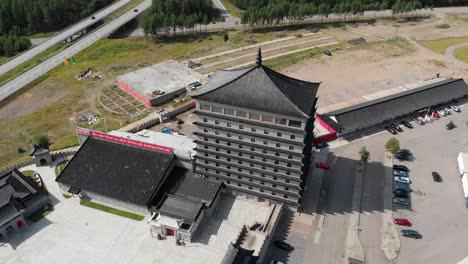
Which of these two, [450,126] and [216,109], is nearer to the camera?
[216,109]

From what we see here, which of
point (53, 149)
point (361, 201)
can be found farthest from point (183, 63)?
point (361, 201)

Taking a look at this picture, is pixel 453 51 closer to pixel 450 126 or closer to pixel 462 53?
pixel 462 53

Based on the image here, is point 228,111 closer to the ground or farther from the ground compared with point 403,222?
farther from the ground

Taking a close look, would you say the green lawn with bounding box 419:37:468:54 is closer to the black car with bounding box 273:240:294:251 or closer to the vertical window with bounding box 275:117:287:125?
the vertical window with bounding box 275:117:287:125

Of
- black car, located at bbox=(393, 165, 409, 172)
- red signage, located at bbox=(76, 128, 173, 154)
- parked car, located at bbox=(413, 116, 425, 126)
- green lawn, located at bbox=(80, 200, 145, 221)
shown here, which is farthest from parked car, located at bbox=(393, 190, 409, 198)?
green lawn, located at bbox=(80, 200, 145, 221)

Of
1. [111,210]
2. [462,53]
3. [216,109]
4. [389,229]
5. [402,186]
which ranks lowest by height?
[389,229]

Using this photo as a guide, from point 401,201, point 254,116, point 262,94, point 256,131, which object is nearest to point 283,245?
point 256,131

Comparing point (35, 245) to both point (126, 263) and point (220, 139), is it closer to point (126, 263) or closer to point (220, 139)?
point (126, 263)
